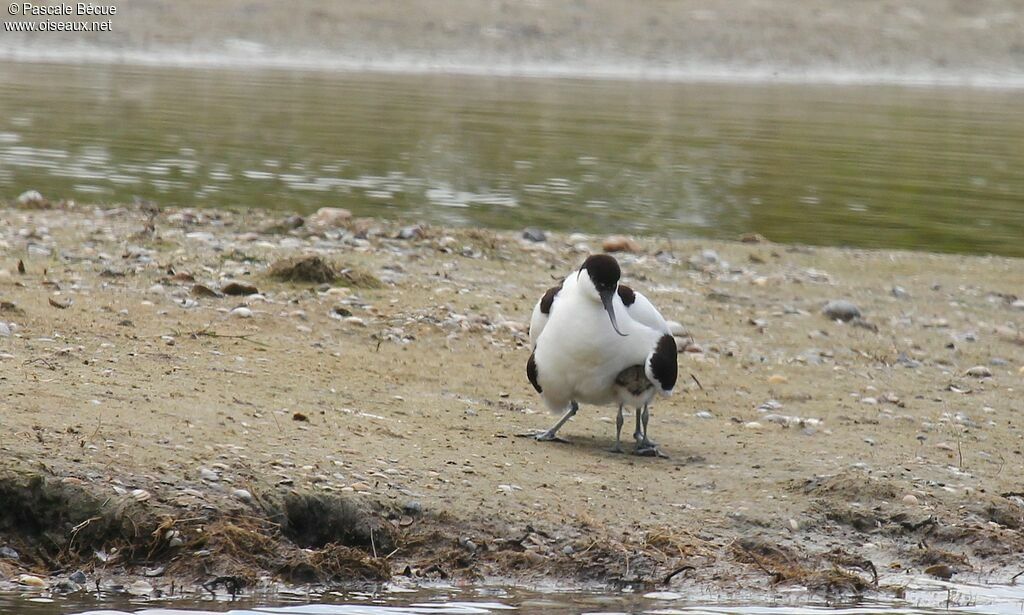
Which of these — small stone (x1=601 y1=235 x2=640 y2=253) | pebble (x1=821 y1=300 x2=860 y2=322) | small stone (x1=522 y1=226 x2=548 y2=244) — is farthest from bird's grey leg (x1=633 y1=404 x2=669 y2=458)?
small stone (x1=522 y1=226 x2=548 y2=244)

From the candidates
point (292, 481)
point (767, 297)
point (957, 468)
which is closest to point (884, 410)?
point (957, 468)

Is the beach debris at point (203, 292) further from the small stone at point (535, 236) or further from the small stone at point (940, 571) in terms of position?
the small stone at point (940, 571)

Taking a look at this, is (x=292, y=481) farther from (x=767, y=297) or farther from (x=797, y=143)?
(x=797, y=143)

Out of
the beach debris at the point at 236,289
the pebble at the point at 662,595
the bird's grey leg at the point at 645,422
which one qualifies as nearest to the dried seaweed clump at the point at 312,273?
the beach debris at the point at 236,289

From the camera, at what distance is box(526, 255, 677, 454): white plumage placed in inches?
287

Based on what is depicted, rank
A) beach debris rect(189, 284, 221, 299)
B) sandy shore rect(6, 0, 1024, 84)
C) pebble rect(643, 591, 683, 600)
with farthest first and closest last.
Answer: sandy shore rect(6, 0, 1024, 84) → beach debris rect(189, 284, 221, 299) → pebble rect(643, 591, 683, 600)

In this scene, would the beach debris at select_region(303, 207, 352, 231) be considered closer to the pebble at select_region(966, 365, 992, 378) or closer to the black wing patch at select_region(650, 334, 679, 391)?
the pebble at select_region(966, 365, 992, 378)

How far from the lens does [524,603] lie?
18.8 feet

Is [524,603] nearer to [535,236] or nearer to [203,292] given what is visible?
[203,292]

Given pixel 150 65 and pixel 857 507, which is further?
pixel 150 65

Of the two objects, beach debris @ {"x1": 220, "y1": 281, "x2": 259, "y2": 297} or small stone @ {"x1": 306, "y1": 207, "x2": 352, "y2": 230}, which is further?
small stone @ {"x1": 306, "y1": 207, "x2": 352, "y2": 230}

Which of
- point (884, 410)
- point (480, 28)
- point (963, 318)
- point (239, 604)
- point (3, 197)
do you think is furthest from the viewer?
point (480, 28)

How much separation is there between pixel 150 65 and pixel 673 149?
52.8 ft

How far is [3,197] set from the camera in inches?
577
